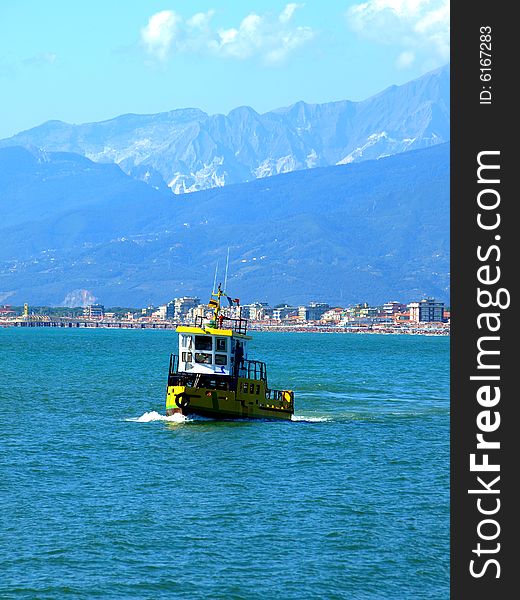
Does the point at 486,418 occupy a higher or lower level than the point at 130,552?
higher

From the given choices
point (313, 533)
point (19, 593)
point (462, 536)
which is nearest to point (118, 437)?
point (313, 533)

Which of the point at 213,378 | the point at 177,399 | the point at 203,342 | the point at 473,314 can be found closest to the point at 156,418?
the point at 177,399

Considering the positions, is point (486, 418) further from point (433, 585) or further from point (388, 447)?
point (388, 447)

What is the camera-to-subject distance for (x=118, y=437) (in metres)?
62.4

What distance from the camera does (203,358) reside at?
6675 centimetres

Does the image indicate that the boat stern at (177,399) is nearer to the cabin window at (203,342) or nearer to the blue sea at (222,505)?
the blue sea at (222,505)

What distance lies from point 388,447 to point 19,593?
1178 inches

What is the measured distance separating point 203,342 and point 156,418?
6681mm

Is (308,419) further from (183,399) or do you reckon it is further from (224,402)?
(183,399)

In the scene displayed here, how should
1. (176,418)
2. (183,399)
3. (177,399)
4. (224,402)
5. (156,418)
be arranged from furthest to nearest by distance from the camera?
(156,418)
(176,418)
(224,402)
(177,399)
(183,399)

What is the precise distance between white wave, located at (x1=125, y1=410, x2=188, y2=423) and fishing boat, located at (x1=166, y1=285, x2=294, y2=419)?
0.31 m

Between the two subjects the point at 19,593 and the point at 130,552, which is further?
the point at 130,552

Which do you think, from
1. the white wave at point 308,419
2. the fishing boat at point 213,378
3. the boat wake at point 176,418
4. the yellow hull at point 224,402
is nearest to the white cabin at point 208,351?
the fishing boat at point 213,378

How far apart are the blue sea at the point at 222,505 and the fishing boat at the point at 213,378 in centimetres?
101
